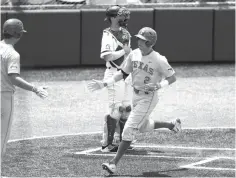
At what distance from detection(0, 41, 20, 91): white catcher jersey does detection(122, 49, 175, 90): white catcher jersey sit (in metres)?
1.60

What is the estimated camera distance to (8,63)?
8453mm

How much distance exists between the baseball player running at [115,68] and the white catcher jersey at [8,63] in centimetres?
216

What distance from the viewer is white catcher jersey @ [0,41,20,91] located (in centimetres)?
841

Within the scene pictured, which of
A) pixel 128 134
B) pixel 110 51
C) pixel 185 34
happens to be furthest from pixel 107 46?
pixel 185 34

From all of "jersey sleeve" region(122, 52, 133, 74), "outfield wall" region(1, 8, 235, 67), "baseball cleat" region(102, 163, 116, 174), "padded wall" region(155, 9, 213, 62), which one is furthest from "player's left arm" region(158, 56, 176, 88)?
"padded wall" region(155, 9, 213, 62)

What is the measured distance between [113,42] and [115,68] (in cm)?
33

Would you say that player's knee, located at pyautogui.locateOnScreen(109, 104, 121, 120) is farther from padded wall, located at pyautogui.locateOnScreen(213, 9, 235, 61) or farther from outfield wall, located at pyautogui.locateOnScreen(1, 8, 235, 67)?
padded wall, located at pyautogui.locateOnScreen(213, 9, 235, 61)

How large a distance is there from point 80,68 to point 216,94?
12.5 feet

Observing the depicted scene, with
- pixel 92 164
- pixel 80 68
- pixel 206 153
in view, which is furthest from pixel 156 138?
pixel 80 68

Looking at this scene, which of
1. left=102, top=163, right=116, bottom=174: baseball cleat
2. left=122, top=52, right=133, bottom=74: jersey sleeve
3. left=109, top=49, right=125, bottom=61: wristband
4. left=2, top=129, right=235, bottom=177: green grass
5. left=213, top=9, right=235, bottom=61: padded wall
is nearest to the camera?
left=102, top=163, right=116, bottom=174: baseball cleat

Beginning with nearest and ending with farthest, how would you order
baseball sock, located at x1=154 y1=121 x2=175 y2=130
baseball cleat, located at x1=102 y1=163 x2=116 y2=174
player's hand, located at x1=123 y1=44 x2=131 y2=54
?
baseball cleat, located at x1=102 y1=163 x2=116 y2=174 < baseball sock, located at x1=154 y1=121 x2=175 y2=130 < player's hand, located at x1=123 y1=44 x2=131 y2=54

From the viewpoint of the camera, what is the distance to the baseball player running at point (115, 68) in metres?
10.5

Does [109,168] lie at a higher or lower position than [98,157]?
higher

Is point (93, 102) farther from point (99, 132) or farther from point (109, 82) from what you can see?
point (109, 82)
